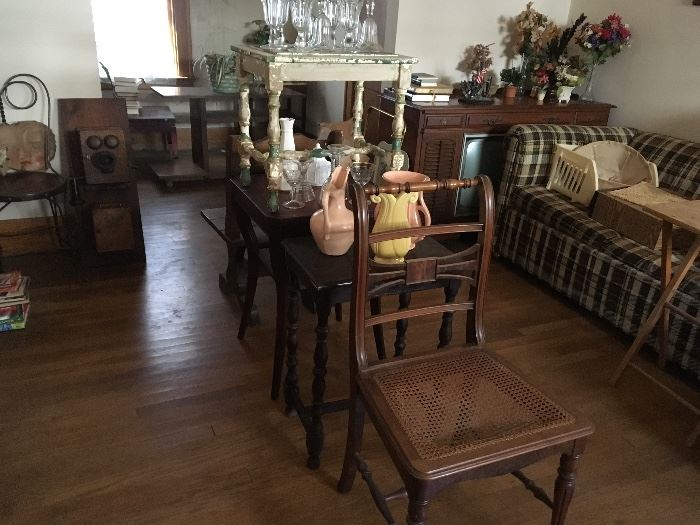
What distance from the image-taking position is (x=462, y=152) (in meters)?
3.42

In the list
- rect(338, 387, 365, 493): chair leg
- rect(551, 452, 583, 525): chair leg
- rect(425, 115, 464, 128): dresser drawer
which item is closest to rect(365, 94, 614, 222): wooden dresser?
rect(425, 115, 464, 128): dresser drawer

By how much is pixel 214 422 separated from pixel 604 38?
310 cm

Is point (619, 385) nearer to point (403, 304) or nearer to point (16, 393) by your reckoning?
point (403, 304)

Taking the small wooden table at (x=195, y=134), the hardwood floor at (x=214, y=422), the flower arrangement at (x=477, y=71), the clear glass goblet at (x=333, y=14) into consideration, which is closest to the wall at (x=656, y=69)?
the flower arrangement at (x=477, y=71)

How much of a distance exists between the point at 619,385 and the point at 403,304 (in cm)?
101

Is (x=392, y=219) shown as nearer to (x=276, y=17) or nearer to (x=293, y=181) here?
(x=293, y=181)

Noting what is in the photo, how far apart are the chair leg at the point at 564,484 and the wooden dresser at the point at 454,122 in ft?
A: 7.19

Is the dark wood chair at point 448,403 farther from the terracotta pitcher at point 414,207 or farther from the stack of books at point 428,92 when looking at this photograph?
the stack of books at point 428,92

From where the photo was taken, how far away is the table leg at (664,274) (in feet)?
7.05

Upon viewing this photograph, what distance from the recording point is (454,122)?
10.9 ft

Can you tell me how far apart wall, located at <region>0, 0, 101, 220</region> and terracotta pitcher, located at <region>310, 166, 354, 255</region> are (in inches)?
77.5

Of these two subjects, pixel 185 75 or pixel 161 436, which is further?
pixel 185 75

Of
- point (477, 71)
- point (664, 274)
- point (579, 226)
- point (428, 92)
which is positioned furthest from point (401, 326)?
point (477, 71)

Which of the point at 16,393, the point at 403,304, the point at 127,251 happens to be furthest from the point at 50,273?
the point at 403,304
